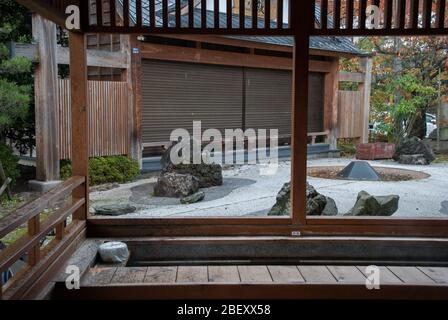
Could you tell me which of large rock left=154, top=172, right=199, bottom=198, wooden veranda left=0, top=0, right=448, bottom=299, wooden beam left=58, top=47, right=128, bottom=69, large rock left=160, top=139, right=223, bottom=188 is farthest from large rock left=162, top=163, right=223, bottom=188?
wooden veranda left=0, top=0, right=448, bottom=299

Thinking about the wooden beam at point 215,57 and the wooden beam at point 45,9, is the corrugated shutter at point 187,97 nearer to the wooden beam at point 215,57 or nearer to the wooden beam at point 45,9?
the wooden beam at point 215,57

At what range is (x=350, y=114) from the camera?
15.1 meters

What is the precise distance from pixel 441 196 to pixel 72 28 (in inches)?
259

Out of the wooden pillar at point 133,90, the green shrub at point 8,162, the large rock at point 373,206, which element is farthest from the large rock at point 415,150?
the green shrub at point 8,162

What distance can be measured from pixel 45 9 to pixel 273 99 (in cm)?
1049

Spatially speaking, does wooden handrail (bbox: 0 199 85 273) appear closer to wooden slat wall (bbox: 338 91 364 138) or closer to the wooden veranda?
the wooden veranda

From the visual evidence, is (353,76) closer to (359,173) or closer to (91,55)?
(359,173)

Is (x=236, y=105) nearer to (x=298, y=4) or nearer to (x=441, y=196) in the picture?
(x=441, y=196)

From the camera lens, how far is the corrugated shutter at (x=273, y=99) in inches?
499

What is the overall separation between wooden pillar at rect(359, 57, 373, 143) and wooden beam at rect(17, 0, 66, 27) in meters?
12.3

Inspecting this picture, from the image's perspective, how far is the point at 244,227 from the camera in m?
4.20

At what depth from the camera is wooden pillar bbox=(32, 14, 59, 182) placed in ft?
24.7

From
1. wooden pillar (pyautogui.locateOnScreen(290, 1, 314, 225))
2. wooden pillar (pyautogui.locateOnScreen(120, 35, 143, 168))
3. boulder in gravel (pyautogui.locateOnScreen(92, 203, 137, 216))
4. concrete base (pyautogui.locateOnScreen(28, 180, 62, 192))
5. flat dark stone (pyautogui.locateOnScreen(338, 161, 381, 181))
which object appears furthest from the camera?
flat dark stone (pyautogui.locateOnScreen(338, 161, 381, 181))

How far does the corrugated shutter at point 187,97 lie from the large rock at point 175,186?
2679 millimetres
